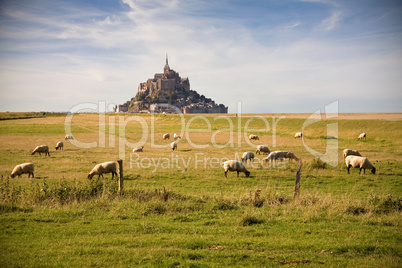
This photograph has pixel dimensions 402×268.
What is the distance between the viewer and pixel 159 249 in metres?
6.95

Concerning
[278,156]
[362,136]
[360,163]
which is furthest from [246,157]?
[362,136]

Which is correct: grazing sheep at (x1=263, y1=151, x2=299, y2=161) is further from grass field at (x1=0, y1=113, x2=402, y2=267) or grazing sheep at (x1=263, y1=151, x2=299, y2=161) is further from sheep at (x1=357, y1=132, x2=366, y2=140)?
sheep at (x1=357, y1=132, x2=366, y2=140)

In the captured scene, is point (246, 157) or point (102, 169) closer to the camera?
point (102, 169)

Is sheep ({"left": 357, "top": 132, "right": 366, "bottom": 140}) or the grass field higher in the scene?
sheep ({"left": 357, "top": 132, "right": 366, "bottom": 140})

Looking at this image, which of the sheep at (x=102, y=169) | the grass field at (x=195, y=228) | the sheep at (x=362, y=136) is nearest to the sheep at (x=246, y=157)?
the grass field at (x=195, y=228)

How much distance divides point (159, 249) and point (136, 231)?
67.1 inches

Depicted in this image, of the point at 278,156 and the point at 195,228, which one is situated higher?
the point at 278,156

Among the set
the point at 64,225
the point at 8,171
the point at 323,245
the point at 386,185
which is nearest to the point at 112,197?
the point at 64,225

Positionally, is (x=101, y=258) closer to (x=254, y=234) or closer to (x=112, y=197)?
(x=254, y=234)

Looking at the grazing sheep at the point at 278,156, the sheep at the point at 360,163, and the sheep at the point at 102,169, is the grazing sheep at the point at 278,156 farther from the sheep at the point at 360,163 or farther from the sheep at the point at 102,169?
the sheep at the point at 102,169

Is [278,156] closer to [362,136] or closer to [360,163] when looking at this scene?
[360,163]

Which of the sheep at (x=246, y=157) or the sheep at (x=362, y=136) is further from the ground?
the sheep at (x=362, y=136)

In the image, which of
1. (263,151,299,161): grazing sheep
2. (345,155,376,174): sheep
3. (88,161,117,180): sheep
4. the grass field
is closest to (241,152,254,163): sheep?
(263,151,299,161): grazing sheep

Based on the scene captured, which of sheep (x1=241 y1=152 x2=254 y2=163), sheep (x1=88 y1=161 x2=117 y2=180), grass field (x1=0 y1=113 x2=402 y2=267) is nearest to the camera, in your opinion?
grass field (x1=0 y1=113 x2=402 y2=267)
